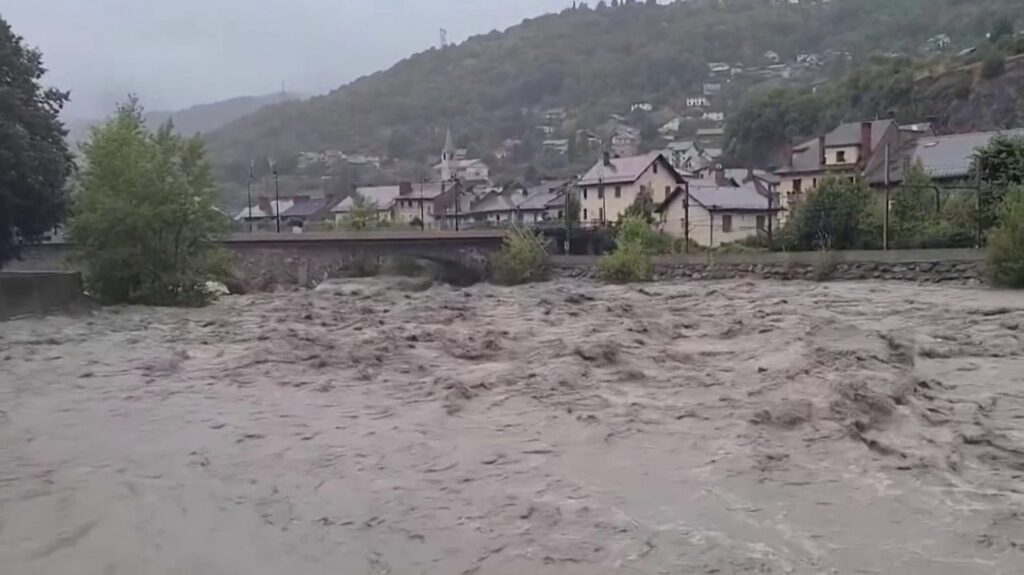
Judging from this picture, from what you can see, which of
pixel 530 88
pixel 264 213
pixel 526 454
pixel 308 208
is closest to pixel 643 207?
pixel 264 213

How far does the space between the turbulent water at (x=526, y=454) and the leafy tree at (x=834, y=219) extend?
82.8ft

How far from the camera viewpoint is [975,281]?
37.3 meters

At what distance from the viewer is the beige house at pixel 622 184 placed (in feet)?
248

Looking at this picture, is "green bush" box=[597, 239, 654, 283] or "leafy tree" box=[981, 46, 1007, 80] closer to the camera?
"green bush" box=[597, 239, 654, 283]

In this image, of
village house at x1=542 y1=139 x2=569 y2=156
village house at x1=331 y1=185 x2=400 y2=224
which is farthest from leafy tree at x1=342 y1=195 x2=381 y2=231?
village house at x1=542 y1=139 x2=569 y2=156

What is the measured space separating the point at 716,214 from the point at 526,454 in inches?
2153

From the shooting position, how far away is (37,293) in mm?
29547

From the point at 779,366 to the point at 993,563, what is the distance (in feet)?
33.1

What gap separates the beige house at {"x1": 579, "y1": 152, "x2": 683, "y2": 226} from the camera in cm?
7556

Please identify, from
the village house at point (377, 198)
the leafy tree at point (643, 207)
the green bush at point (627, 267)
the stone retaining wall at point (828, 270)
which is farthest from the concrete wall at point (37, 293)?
the village house at point (377, 198)

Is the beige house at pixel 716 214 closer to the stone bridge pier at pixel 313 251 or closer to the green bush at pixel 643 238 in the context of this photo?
the green bush at pixel 643 238

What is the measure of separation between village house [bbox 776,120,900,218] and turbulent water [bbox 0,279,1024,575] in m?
48.7

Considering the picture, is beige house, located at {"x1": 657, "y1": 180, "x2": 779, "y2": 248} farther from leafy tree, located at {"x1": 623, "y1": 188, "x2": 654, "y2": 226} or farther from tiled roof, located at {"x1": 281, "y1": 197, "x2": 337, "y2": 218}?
tiled roof, located at {"x1": 281, "y1": 197, "x2": 337, "y2": 218}

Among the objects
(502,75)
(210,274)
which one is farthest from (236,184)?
(210,274)
